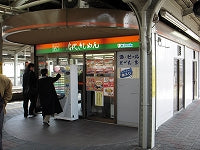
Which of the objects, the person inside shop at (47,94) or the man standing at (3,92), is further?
the person inside shop at (47,94)

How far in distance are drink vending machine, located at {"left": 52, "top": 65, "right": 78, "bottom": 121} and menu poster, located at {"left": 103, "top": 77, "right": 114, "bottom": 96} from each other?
2.91 ft

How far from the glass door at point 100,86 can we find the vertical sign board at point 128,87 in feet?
0.75

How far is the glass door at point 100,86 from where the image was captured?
6.58 meters

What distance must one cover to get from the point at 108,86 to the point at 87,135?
1.63 m

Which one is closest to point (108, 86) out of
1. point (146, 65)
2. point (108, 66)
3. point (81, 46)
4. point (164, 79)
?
point (108, 66)

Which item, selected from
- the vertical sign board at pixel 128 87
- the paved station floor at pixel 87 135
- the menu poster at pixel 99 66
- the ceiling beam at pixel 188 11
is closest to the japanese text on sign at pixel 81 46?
the menu poster at pixel 99 66

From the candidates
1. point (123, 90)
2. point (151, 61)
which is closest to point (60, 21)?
point (151, 61)

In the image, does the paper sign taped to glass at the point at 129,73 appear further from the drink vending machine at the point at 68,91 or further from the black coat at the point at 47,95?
the black coat at the point at 47,95

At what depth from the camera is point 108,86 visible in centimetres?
660

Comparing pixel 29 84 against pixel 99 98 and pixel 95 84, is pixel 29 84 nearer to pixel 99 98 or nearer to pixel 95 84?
pixel 95 84

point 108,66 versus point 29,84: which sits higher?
point 108,66

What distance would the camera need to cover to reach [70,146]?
15.4ft

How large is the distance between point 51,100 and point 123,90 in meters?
1.92

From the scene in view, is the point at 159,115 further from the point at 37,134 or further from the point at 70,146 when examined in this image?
the point at 37,134
